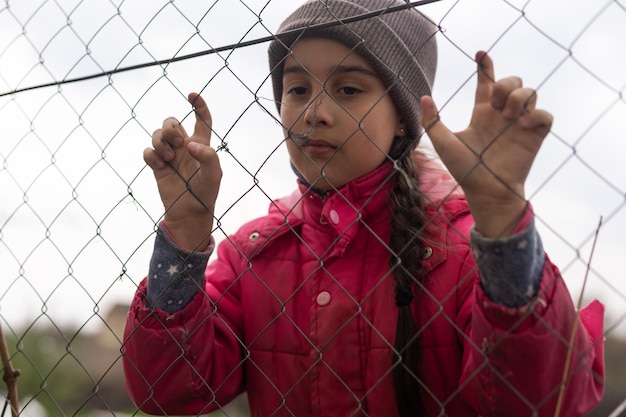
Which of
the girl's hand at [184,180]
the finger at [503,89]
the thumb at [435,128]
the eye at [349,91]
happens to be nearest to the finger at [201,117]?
the girl's hand at [184,180]

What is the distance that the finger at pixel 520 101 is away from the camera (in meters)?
1.00

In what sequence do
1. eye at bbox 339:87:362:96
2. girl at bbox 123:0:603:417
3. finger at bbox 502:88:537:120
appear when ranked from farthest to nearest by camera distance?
eye at bbox 339:87:362:96 < girl at bbox 123:0:603:417 < finger at bbox 502:88:537:120

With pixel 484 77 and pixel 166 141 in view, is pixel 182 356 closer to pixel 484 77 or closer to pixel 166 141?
pixel 166 141

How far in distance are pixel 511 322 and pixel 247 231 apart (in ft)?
2.66

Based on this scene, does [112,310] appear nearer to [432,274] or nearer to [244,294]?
[244,294]

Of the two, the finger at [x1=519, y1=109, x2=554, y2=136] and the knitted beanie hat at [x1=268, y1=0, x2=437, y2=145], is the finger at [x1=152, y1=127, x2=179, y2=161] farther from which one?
the finger at [x1=519, y1=109, x2=554, y2=136]

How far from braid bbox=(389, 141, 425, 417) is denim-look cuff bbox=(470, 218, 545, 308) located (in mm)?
236

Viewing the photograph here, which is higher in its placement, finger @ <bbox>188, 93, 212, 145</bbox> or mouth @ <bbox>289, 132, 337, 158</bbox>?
mouth @ <bbox>289, 132, 337, 158</bbox>

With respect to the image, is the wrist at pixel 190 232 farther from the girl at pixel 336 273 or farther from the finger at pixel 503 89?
the finger at pixel 503 89

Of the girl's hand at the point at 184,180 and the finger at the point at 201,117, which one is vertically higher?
the finger at the point at 201,117

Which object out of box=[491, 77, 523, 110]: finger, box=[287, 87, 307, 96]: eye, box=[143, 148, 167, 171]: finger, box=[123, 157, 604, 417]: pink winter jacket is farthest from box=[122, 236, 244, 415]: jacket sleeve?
box=[491, 77, 523, 110]: finger

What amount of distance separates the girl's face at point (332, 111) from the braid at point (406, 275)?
0.11 metres

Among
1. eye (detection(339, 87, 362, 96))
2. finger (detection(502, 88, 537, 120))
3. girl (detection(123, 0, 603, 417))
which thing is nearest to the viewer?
finger (detection(502, 88, 537, 120))

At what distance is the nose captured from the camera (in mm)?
1401
